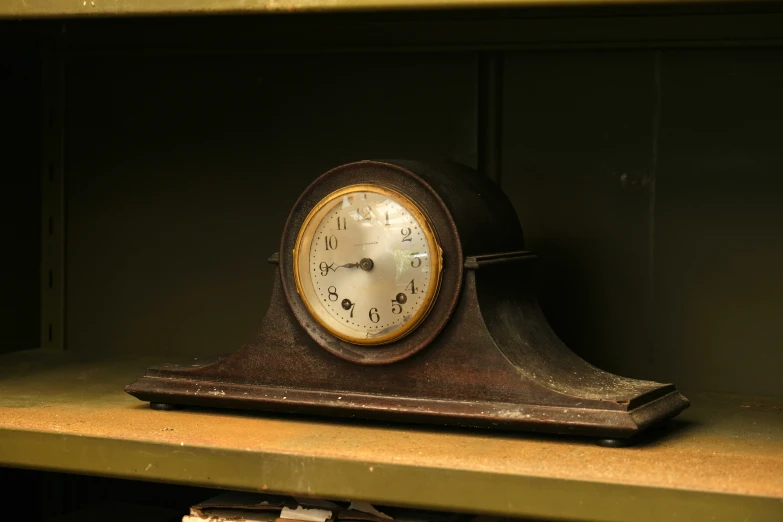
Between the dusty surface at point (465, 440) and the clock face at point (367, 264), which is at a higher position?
the clock face at point (367, 264)

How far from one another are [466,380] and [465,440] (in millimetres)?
87

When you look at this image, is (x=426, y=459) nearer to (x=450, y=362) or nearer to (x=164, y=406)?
(x=450, y=362)

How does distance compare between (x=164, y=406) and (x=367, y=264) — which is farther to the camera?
(x=164, y=406)

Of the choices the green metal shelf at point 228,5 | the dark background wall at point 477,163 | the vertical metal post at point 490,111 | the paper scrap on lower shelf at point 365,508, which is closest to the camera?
the green metal shelf at point 228,5

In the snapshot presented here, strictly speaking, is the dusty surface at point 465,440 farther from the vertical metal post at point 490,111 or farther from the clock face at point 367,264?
the vertical metal post at point 490,111

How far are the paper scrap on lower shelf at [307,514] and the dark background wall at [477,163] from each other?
0.68 meters

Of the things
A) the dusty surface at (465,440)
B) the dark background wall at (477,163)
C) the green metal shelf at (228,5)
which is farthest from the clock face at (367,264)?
the dark background wall at (477,163)

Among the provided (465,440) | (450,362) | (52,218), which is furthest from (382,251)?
(52,218)

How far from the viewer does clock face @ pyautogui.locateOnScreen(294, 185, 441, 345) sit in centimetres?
157

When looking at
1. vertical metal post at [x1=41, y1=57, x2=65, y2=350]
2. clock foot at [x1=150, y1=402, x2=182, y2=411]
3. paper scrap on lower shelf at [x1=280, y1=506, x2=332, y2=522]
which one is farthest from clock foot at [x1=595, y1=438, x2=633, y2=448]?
vertical metal post at [x1=41, y1=57, x2=65, y2=350]

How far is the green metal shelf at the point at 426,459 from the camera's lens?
1.30m

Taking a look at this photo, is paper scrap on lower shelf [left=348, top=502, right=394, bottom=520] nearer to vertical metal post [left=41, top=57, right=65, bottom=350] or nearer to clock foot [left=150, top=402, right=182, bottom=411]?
clock foot [left=150, top=402, right=182, bottom=411]

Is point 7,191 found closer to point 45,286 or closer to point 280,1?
point 45,286

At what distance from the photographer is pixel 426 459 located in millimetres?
1405
